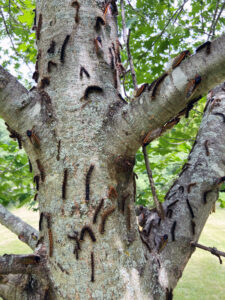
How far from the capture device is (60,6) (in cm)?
138

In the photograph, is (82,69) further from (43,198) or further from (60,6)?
(43,198)

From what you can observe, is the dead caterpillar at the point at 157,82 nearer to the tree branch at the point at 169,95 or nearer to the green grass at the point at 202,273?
the tree branch at the point at 169,95

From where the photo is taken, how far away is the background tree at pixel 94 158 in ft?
3.31

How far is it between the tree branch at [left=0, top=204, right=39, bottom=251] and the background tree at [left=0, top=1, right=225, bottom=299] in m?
0.44

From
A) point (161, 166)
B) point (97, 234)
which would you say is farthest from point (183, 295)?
point (97, 234)

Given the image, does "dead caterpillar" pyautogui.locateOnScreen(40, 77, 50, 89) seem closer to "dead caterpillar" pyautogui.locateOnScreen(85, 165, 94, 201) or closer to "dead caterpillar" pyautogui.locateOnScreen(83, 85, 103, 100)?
"dead caterpillar" pyautogui.locateOnScreen(83, 85, 103, 100)

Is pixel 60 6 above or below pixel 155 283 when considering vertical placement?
above

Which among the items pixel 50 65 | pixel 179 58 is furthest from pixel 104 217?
pixel 50 65

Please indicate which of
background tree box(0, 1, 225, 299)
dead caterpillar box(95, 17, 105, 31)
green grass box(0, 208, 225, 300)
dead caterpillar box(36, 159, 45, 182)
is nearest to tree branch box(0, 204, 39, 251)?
background tree box(0, 1, 225, 299)

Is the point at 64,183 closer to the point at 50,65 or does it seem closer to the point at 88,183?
the point at 88,183

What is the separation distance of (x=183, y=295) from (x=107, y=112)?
7248 mm

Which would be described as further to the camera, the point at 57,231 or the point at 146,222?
the point at 146,222

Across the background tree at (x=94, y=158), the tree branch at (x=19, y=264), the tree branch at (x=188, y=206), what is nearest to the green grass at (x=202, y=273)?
the tree branch at (x=188, y=206)

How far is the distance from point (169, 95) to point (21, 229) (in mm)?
1217
